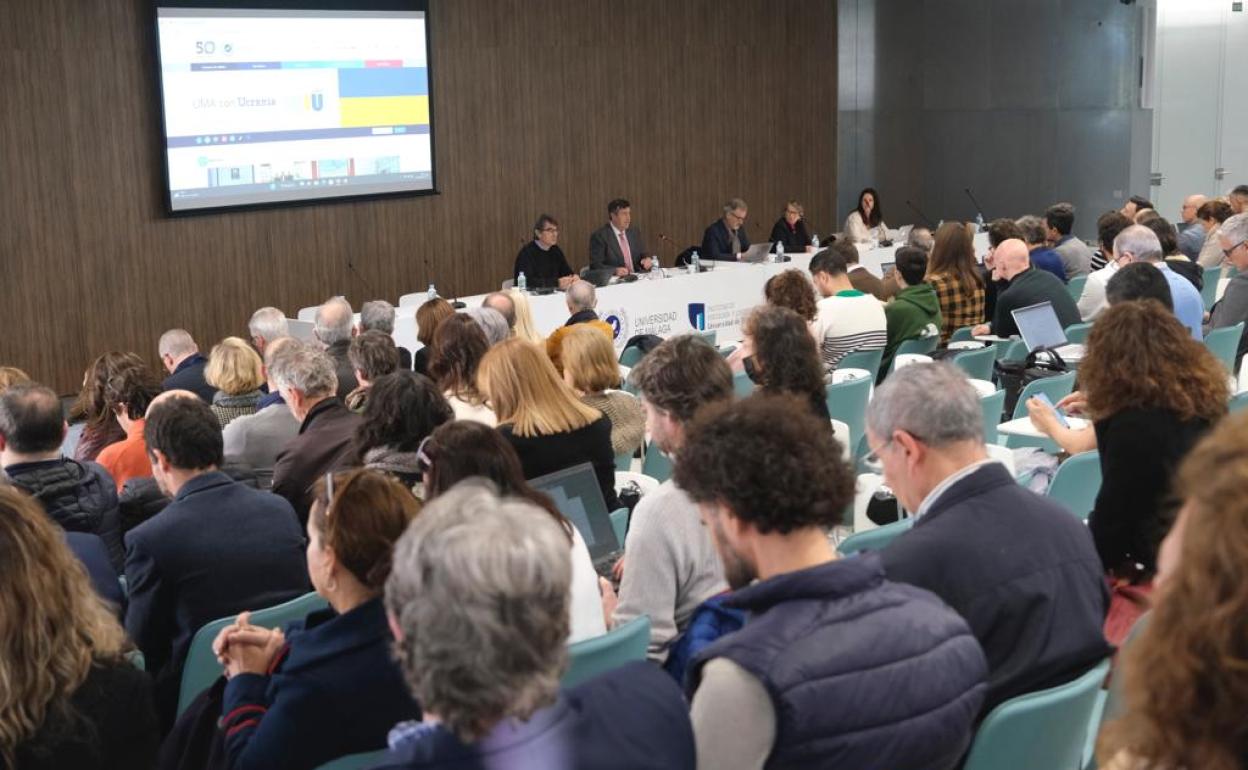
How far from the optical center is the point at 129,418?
541cm

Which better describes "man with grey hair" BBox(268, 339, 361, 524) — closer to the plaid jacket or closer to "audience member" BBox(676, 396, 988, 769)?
"audience member" BBox(676, 396, 988, 769)

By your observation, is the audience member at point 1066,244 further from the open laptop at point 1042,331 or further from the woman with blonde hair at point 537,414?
the woman with blonde hair at point 537,414

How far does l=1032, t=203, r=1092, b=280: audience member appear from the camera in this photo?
10758 mm

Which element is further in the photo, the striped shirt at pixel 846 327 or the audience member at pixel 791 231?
the audience member at pixel 791 231

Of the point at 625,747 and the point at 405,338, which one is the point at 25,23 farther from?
the point at 625,747

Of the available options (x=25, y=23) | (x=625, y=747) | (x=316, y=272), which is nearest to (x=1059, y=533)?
(x=625, y=747)

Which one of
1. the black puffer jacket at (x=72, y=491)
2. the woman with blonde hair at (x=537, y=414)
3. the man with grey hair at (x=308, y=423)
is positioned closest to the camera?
the black puffer jacket at (x=72, y=491)

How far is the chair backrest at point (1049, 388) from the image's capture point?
589 cm

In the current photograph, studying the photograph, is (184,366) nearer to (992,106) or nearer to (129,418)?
(129,418)

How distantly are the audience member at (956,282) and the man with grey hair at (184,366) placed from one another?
13.9 ft

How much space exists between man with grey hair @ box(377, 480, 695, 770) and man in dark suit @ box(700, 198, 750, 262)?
452 inches

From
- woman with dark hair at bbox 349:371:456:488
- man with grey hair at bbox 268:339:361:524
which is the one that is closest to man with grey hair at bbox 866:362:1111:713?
woman with dark hair at bbox 349:371:456:488

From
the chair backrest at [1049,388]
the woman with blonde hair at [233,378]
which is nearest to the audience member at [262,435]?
the woman with blonde hair at [233,378]

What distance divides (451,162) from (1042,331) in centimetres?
716
